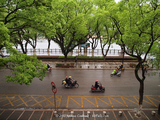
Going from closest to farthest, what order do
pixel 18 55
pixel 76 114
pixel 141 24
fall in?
1. pixel 18 55
2. pixel 141 24
3. pixel 76 114

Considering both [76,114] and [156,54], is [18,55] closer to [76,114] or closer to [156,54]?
[76,114]

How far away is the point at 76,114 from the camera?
31.4 ft

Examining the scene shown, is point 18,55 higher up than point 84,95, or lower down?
higher up

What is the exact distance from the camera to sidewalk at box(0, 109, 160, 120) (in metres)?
9.23

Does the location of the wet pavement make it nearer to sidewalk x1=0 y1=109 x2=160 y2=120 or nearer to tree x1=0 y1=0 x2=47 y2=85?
sidewalk x1=0 y1=109 x2=160 y2=120

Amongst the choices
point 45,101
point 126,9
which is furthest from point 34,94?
point 126,9

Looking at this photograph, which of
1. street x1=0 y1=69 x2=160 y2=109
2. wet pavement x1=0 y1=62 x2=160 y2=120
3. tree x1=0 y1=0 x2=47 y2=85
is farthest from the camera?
street x1=0 y1=69 x2=160 y2=109

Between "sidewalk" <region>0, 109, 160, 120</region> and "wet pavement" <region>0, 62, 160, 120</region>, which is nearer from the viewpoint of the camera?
"sidewalk" <region>0, 109, 160, 120</region>

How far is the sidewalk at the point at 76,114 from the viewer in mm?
9234

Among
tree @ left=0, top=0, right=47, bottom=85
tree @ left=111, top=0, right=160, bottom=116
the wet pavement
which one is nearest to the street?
the wet pavement

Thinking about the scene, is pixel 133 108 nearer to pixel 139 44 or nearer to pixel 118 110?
pixel 118 110

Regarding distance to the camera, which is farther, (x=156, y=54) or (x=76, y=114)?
(x=76, y=114)

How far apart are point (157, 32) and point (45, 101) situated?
10.7 metres

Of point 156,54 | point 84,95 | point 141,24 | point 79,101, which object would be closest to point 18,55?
point 79,101
